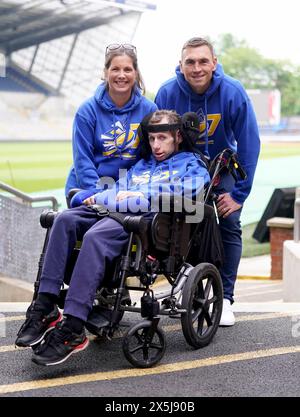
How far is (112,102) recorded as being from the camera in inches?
164

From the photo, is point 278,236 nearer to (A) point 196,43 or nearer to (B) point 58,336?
(A) point 196,43

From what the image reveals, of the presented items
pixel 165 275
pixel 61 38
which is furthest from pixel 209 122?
pixel 61 38

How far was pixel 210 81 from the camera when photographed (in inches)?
173

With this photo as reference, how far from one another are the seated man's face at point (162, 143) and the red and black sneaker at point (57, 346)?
3.32ft

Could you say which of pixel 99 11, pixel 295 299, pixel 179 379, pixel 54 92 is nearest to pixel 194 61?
pixel 179 379

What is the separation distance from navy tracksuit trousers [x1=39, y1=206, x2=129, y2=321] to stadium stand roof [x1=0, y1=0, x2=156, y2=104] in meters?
22.3

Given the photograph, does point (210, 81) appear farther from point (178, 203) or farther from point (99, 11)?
point (99, 11)

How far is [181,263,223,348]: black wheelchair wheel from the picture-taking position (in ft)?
12.5

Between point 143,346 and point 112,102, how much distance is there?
51.2 inches

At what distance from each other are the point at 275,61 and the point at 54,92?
39.4 ft

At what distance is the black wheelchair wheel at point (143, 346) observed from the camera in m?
3.54

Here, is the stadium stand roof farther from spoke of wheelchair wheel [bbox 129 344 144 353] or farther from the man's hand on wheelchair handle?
spoke of wheelchair wheel [bbox 129 344 144 353]
